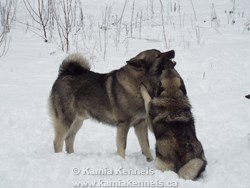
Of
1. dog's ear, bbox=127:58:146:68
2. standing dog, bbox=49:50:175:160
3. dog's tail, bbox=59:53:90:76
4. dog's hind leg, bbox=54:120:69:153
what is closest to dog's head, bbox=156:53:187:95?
standing dog, bbox=49:50:175:160

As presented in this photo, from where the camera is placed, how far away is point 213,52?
9.31m

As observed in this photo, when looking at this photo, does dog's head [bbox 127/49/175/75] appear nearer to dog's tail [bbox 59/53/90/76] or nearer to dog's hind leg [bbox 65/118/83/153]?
dog's tail [bbox 59/53/90/76]

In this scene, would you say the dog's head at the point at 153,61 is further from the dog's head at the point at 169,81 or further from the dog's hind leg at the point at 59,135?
the dog's hind leg at the point at 59,135

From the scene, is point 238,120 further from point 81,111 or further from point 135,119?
point 81,111

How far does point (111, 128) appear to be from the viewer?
6051mm

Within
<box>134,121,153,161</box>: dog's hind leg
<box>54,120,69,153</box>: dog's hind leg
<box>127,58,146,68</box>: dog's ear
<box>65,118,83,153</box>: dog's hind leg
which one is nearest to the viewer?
<box>127,58,146,68</box>: dog's ear

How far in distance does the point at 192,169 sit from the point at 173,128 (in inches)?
18.5

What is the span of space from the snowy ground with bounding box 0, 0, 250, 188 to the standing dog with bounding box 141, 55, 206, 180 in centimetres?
17

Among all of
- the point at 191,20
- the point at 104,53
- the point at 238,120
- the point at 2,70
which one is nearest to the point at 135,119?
the point at 238,120

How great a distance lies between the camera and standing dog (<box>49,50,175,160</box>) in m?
4.88

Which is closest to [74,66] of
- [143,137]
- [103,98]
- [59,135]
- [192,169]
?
[103,98]

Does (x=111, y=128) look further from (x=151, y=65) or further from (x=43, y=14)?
(x=43, y=14)

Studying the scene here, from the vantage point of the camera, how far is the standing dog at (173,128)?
13.6ft

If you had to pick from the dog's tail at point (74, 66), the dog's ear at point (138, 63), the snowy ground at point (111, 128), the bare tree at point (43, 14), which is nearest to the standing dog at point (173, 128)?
the snowy ground at point (111, 128)
